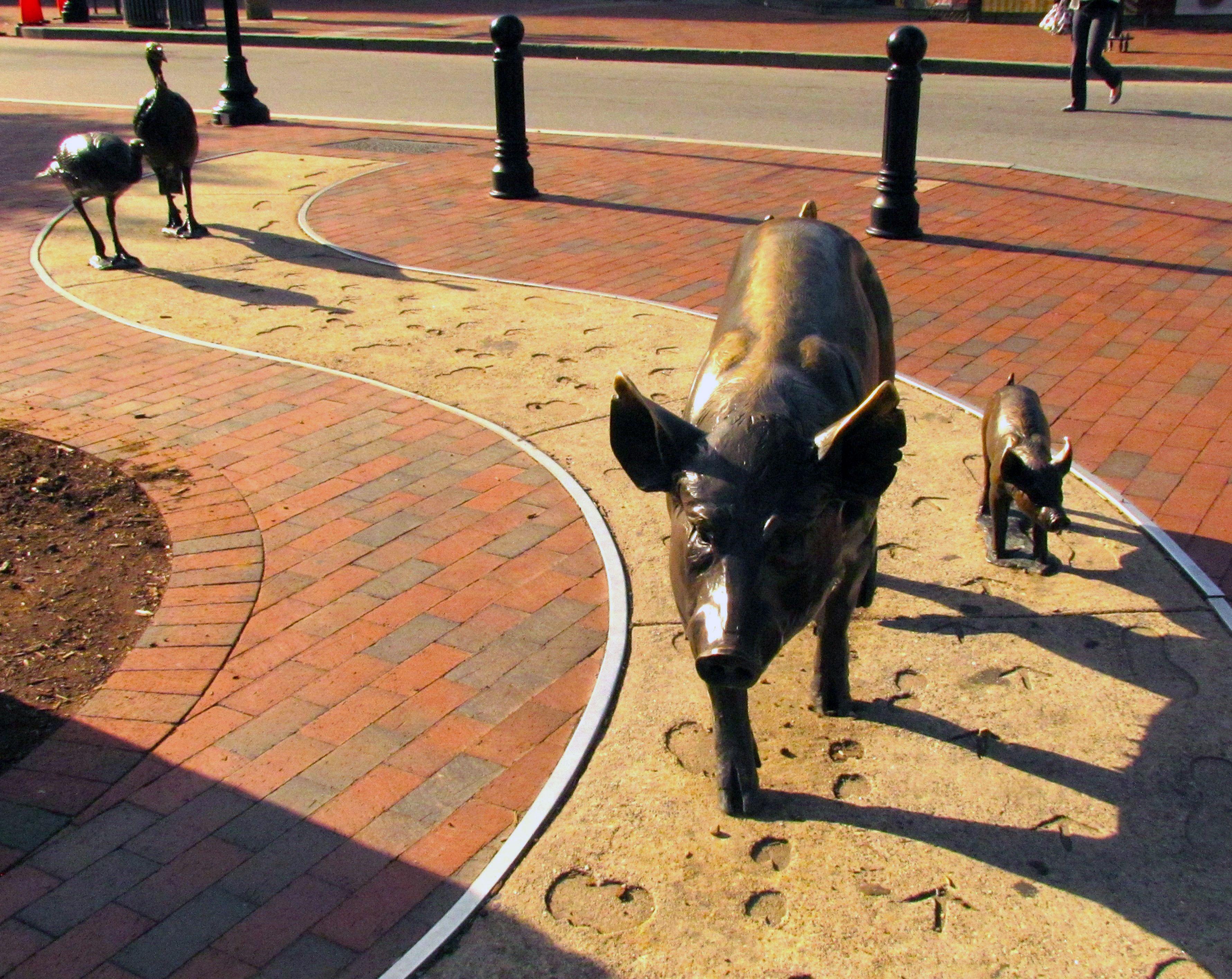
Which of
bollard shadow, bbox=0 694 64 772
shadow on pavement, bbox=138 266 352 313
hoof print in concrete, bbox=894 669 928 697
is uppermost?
shadow on pavement, bbox=138 266 352 313

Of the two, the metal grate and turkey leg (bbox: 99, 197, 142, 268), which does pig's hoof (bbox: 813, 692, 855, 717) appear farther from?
the metal grate

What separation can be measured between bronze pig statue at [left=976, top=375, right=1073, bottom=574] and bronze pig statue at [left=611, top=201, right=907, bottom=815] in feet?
3.36

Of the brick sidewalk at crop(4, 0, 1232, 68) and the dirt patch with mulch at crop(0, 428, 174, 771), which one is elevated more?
the brick sidewalk at crop(4, 0, 1232, 68)

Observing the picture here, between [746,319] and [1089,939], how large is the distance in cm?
203

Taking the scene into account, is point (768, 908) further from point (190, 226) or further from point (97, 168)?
point (190, 226)

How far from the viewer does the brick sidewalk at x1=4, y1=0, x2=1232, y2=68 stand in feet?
64.5

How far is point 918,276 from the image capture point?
27.8 feet

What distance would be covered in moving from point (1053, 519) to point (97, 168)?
668 cm

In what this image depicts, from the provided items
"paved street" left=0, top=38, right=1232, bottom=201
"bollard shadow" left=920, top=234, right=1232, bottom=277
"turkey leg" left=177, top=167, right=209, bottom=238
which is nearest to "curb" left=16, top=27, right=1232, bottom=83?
"paved street" left=0, top=38, right=1232, bottom=201

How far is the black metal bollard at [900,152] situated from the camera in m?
9.13

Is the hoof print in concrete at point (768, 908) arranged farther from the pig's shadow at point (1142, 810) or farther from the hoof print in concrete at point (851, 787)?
the hoof print in concrete at point (851, 787)

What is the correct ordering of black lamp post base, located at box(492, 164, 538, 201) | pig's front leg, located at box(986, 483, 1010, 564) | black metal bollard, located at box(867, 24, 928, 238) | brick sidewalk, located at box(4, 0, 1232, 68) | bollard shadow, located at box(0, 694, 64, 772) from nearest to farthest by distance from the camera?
bollard shadow, located at box(0, 694, 64, 772) → pig's front leg, located at box(986, 483, 1010, 564) → black metal bollard, located at box(867, 24, 928, 238) → black lamp post base, located at box(492, 164, 538, 201) → brick sidewalk, located at box(4, 0, 1232, 68)

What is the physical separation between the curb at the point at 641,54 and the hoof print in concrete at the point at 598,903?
659 inches

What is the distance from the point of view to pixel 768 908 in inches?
130
